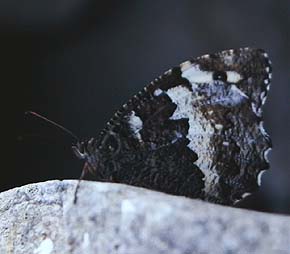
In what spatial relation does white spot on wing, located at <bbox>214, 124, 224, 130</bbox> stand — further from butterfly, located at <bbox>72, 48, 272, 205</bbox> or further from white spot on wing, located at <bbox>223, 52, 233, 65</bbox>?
white spot on wing, located at <bbox>223, 52, 233, 65</bbox>

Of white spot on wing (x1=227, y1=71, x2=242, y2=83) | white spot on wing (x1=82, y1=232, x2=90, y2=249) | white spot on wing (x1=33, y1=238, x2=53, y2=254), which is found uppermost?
white spot on wing (x1=227, y1=71, x2=242, y2=83)

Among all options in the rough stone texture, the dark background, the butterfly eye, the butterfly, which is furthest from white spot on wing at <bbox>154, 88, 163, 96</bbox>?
the dark background

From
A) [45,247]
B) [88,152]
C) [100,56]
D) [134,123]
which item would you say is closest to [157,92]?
[134,123]

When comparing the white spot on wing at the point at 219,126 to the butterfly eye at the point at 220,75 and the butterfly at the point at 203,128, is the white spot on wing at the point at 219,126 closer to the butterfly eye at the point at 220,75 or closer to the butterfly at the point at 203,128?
the butterfly at the point at 203,128

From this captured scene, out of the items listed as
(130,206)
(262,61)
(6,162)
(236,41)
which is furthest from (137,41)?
(130,206)

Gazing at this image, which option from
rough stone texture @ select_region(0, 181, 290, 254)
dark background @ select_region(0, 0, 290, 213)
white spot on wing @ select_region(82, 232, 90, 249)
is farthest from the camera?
dark background @ select_region(0, 0, 290, 213)

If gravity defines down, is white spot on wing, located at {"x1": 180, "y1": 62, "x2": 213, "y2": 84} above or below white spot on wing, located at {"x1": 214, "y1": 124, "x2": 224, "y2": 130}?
above
